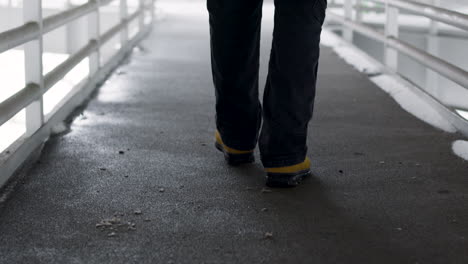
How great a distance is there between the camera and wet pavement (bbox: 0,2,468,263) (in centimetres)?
169

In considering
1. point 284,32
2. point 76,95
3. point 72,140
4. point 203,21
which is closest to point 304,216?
point 284,32

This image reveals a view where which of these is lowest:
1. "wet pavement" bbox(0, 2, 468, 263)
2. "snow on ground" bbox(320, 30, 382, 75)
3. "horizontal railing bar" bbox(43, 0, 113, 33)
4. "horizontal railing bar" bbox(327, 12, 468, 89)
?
"snow on ground" bbox(320, 30, 382, 75)

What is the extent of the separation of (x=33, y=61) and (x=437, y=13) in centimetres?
171

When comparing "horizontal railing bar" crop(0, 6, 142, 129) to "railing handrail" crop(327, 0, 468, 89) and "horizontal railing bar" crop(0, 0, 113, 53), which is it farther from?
"railing handrail" crop(327, 0, 468, 89)

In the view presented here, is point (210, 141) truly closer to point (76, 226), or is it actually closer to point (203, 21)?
point (76, 226)

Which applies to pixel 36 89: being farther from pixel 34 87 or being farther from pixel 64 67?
pixel 64 67

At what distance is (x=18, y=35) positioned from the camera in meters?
2.32

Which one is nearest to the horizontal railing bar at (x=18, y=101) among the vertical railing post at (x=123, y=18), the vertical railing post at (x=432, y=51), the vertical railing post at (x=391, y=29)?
the vertical railing post at (x=391, y=29)

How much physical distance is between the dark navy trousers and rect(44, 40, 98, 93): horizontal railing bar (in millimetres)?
792

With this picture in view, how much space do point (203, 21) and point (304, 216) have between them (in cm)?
714

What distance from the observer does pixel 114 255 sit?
1643 mm

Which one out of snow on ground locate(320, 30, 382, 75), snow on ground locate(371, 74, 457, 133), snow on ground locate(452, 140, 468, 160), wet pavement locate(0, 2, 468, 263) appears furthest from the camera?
snow on ground locate(320, 30, 382, 75)

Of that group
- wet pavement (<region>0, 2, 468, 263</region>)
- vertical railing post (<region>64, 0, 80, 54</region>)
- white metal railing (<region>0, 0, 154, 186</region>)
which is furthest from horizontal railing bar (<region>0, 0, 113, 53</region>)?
wet pavement (<region>0, 2, 468, 263</region>)

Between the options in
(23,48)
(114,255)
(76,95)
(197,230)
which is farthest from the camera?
(76,95)
